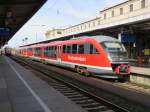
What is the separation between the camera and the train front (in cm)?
1856

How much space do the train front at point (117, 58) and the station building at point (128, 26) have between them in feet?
13.9

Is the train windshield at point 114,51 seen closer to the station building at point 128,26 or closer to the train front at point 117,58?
the train front at point 117,58

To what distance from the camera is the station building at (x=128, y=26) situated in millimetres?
26125

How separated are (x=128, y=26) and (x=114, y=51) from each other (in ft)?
31.2

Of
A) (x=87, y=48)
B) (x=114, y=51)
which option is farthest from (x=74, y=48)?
(x=114, y=51)

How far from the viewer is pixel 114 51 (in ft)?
63.2

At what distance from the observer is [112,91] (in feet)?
49.0

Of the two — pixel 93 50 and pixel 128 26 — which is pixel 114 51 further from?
pixel 128 26

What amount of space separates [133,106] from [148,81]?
25.7 feet

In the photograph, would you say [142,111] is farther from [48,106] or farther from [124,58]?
[124,58]

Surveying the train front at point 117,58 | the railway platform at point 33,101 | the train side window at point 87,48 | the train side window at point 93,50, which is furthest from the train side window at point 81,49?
the railway platform at point 33,101

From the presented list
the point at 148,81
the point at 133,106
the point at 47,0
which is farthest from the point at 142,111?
the point at 47,0

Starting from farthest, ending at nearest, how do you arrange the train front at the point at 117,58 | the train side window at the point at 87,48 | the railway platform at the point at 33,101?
the train side window at the point at 87,48, the train front at the point at 117,58, the railway platform at the point at 33,101

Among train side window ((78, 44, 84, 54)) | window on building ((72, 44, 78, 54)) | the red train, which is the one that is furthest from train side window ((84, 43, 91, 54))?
window on building ((72, 44, 78, 54))
